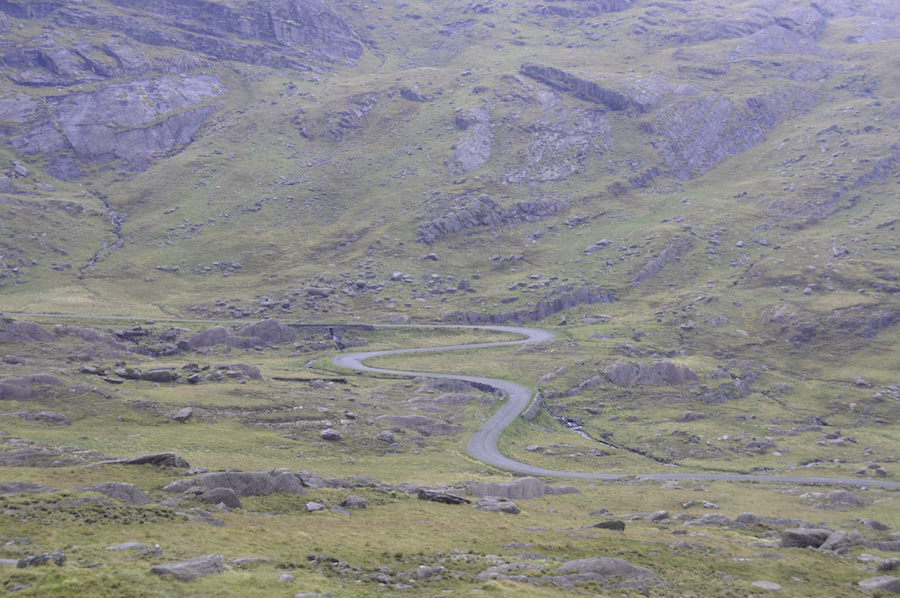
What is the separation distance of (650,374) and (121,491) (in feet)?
266

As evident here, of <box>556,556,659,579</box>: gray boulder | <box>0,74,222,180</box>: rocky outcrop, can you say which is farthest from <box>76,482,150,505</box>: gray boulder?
<box>0,74,222,180</box>: rocky outcrop

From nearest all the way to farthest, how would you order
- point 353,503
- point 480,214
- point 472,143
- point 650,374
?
1. point 353,503
2. point 650,374
3. point 480,214
4. point 472,143

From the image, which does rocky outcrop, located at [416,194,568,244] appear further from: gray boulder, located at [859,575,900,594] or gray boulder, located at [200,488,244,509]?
gray boulder, located at [859,575,900,594]

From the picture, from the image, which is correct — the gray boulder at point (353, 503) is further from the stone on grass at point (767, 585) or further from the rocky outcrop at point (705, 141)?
the rocky outcrop at point (705, 141)

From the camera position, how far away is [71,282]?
12875 centimetres

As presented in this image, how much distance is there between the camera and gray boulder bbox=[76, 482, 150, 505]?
3250cm

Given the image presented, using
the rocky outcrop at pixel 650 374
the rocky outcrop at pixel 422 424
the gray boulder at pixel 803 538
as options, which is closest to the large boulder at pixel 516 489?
the gray boulder at pixel 803 538

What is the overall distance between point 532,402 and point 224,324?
2590 inches

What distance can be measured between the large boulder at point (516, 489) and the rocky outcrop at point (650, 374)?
1796 inches

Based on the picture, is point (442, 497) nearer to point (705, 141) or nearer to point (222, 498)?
point (222, 498)

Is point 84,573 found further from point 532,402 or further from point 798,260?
point 798,260

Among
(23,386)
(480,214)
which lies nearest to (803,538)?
(23,386)

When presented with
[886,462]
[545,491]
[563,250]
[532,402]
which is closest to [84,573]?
[545,491]

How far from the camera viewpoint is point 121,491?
32.8 metres
